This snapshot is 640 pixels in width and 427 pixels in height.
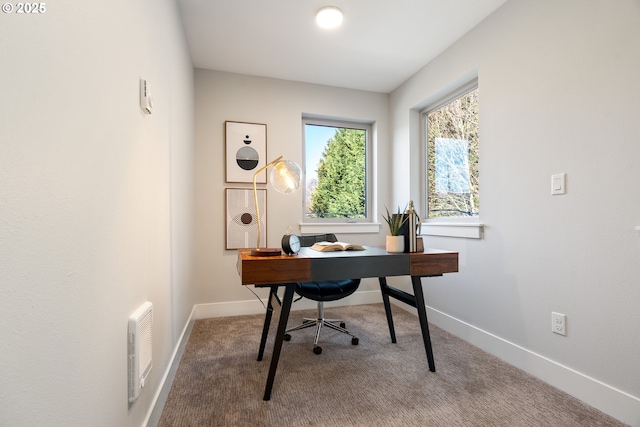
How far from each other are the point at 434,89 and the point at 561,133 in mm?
1323

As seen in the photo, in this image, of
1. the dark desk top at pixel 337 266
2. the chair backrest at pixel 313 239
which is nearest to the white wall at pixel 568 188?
the dark desk top at pixel 337 266

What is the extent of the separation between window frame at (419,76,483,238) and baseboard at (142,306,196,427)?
2.27 metres

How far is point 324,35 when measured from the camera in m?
2.49

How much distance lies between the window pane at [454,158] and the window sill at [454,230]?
16 cm

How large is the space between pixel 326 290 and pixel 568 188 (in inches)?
63.9

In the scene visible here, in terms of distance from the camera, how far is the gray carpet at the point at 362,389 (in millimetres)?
1474

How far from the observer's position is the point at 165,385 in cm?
163

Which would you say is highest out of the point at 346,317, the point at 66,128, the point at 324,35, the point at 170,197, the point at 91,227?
the point at 324,35

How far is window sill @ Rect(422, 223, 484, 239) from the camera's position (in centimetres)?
233

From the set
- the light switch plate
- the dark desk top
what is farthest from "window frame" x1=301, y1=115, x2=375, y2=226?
the light switch plate

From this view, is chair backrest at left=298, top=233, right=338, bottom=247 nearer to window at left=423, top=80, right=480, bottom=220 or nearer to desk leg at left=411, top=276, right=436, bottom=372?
desk leg at left=411, top=276, right=436, bottom=372

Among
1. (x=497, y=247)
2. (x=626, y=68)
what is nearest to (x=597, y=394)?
(x=497, y=247)

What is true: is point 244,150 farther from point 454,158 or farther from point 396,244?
point 454,158

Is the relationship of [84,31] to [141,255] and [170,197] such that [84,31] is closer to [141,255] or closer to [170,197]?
[141,255]
